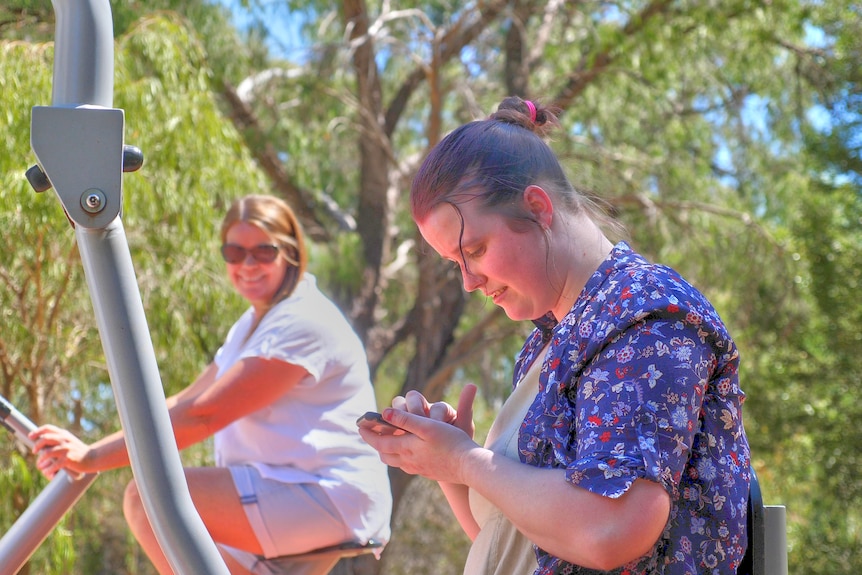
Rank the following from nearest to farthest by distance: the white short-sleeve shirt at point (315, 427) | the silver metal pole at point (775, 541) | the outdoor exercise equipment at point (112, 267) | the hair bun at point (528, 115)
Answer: the outdoor exercise equipment at point (112, 267)
the silver metal pole at point (775, 541)
the hair bun at point (528, 115)
the white short-sleeve shirt at point (315, 427)

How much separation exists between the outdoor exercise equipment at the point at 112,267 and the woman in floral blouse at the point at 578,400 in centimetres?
43

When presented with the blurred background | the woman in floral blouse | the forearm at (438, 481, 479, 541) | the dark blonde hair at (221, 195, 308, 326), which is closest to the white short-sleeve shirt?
the dark blonde hair at (221, 195, 308, 326)

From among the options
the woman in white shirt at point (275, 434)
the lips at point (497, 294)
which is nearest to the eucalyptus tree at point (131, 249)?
the woman in white shirt at point (275, 434)

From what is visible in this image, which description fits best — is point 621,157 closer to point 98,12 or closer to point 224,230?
point 224,230

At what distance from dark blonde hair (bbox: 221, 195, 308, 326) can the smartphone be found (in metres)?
1.35

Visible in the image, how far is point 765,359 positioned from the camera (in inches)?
387

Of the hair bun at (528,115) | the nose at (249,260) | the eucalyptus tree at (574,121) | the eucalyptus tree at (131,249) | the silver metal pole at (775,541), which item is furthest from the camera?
the eucalyptus tree at (574,121)

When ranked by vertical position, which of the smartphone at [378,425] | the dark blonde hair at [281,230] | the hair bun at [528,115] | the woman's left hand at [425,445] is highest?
the dark blonde hair at [281,230]

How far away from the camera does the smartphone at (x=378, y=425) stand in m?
1.56

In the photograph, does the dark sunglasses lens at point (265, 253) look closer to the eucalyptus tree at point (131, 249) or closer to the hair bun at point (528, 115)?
the hair bun at point (528, 115)

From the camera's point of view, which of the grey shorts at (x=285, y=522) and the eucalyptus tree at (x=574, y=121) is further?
the eucalyptus tree at (x=574, y=121)

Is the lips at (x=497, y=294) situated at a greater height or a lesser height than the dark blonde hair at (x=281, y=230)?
lesser

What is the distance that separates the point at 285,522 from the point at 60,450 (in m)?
0.55

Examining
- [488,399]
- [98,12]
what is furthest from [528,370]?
[488,399]
